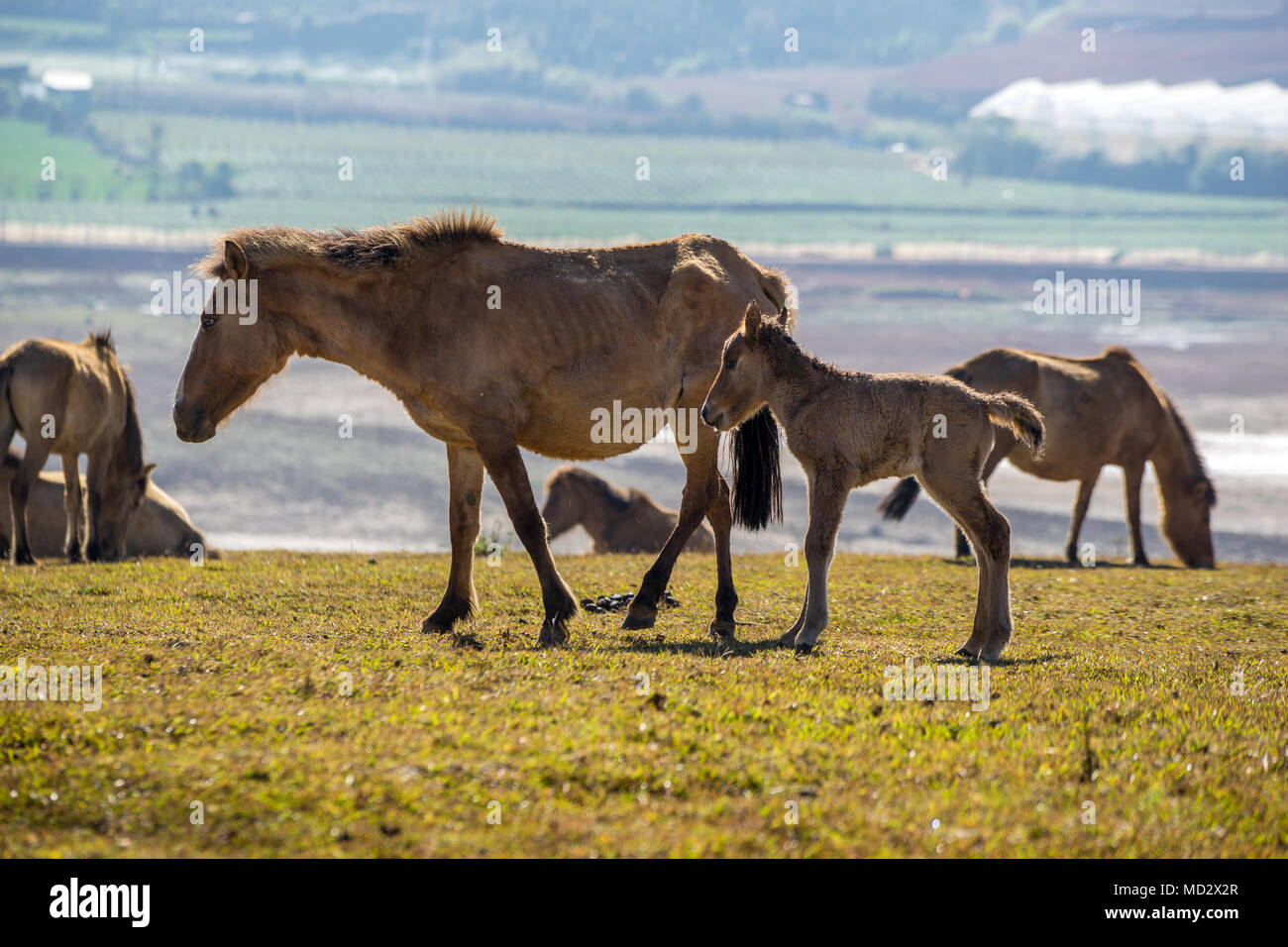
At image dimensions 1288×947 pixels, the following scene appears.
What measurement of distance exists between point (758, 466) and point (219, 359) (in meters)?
4.80

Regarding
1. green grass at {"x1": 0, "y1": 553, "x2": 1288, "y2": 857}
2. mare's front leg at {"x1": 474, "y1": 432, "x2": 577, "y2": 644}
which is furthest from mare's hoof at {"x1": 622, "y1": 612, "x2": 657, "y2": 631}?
mare's front leg at {"x1": 474, "y1": 432, "x2": 577, "y2": 644}

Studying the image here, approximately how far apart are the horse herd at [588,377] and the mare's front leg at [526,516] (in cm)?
2

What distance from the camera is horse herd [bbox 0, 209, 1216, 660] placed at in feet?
33.9

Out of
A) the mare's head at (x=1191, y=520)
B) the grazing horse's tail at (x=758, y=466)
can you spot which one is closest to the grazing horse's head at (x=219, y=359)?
the grazing horse's tail at (x=758, y=466)

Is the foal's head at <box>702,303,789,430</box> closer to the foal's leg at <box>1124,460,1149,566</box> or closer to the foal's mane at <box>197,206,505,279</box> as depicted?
the foal's mane at <box>197,206,505,279</box>

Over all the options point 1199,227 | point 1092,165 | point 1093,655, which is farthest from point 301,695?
point 1092,165

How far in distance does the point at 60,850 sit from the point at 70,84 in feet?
702

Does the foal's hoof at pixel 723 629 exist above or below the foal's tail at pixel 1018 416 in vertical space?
below

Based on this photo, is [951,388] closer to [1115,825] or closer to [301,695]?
[1115,825]

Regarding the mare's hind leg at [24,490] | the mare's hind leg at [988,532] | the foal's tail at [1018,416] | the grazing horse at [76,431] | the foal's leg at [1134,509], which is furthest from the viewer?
the foal's leg at [1134,509]

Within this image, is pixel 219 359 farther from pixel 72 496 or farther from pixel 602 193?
pixel 602 193

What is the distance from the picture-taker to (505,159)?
178875 millimetres

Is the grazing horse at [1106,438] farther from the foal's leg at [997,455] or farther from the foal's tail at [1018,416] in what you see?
the foal's tail at [1018,416]

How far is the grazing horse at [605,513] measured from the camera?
23.5 metres
